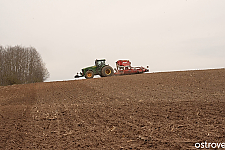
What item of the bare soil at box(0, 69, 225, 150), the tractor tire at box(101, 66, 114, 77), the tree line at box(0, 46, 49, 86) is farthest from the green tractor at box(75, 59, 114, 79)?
the tree line at box(0, 46, 49, 86)

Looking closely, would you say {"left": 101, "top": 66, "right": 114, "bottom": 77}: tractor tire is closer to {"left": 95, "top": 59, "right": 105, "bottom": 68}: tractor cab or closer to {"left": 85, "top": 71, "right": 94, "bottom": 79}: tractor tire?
{"left": 95, "top": 59, "right": 105, "bottom": 68}: tractor cab

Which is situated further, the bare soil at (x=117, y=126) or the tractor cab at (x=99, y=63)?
the tractor cab at (x=99, y=63)

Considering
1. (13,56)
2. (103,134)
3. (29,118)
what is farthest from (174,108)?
(13,56)

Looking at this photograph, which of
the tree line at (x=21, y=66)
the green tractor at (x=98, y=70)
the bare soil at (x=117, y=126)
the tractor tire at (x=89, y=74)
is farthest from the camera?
the tree line at (x=21, y=66)

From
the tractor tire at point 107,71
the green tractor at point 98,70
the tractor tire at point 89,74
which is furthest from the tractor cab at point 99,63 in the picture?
the tractor tire at point 89,74

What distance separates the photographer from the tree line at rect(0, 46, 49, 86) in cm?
3388

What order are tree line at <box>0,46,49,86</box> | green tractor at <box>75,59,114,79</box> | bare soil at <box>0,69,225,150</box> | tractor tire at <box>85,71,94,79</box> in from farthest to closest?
tree line at <box>0,46,49,86</box> < green tractor at <box>75,59,114,79</box> < tractor tire at <box>85,71,94,79</box> < bare soil at <box>0,69,225,150</box>

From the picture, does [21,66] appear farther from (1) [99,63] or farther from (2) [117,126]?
(2) [117,126]

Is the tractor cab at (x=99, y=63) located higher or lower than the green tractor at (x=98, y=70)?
higher

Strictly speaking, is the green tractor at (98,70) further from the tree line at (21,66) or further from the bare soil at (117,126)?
the tree line at (21,66)

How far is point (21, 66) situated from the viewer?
36000mm

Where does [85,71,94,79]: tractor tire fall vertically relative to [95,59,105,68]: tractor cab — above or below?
below

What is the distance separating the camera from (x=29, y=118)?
8.59m

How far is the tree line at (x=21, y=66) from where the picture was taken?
33.9 metres
